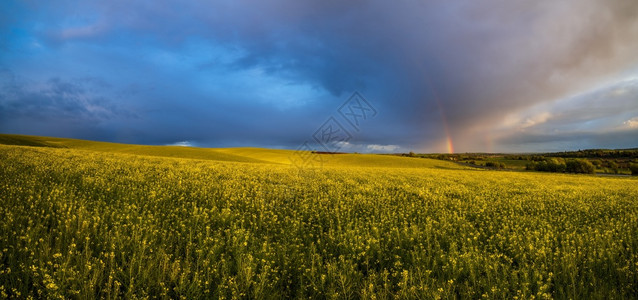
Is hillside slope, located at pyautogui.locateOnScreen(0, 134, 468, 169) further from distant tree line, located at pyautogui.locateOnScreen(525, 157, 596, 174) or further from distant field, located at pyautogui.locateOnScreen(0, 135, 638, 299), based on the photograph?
distant field, located at pyautogui.locateOnScreen(0, 135, 638, 299)

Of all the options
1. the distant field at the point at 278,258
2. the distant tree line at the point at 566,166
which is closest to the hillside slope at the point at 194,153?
the distant tree line at the point at 566,166

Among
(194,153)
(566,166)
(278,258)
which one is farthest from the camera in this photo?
(566,166)

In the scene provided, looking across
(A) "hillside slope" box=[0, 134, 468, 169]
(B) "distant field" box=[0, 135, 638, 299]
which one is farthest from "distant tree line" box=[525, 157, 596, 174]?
(B) "distant field" box=[0, 135, 638, 299]

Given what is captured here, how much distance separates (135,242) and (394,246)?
14.1 feet

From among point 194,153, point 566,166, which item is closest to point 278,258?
point 194,153

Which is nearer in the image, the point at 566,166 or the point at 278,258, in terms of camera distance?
the point at 278,258

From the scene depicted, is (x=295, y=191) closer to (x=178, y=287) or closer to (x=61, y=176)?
(x=178, y=287)

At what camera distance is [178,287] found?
3104mm

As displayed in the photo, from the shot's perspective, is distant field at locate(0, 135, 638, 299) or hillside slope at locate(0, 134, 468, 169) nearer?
distant field at locate(0, 135, 638, 299)

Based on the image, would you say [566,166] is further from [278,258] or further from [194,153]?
[194,153]

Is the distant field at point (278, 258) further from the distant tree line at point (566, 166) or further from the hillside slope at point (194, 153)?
the distant tree line at point (566, 166)

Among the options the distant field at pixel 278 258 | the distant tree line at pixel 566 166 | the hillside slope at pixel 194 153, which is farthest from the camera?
the distant tree line at pixel 566 166

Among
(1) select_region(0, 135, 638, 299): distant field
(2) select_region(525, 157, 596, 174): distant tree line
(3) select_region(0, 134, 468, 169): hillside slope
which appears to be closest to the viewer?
(1) select_region(0, 135, 638, 299): distant field

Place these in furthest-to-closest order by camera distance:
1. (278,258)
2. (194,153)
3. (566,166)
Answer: (566,166) → (194,153) → (278,258)
